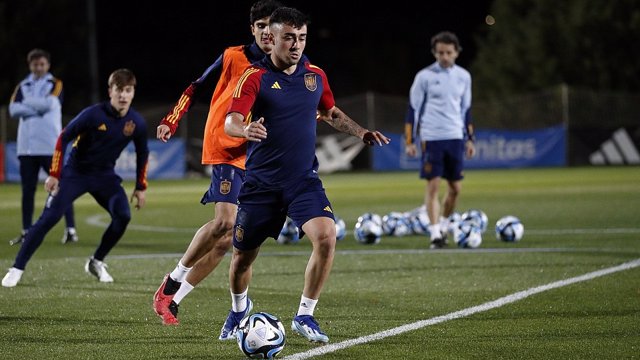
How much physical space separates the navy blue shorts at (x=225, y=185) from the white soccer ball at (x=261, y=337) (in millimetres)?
1591

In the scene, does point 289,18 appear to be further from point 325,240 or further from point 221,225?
point 221,225

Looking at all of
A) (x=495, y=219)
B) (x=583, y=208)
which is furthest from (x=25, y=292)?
(x=583, y=208)

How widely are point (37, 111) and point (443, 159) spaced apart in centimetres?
546

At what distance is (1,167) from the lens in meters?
34.0

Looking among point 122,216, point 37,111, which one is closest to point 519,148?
point 37,111

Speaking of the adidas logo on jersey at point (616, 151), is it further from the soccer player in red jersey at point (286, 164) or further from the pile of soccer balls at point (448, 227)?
the soccer player in red jersey at point (286, 164)

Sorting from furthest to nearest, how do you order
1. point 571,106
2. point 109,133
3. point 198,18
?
point 198,18 → point 571,106 → point 109,133

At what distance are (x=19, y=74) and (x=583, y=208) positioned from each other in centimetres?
3505

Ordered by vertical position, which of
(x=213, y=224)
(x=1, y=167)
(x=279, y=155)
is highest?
(x=279, y=155)

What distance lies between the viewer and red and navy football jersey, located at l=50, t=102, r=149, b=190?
10273 millimetres

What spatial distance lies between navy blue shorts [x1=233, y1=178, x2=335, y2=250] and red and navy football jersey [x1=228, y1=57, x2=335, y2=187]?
0.07 m

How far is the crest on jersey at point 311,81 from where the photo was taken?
716 centimetres

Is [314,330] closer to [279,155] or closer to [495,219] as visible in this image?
[279,155]

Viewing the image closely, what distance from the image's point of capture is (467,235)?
13.1 metres
